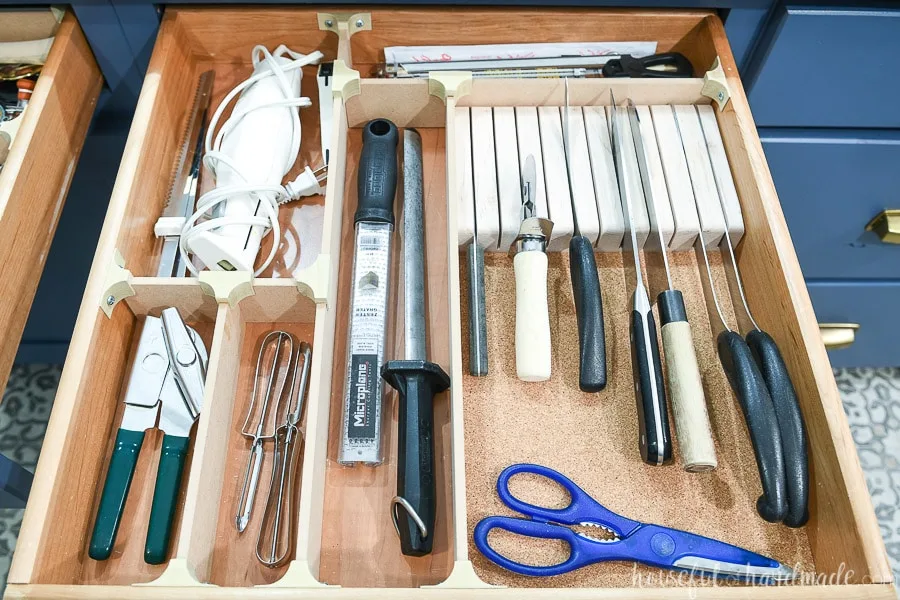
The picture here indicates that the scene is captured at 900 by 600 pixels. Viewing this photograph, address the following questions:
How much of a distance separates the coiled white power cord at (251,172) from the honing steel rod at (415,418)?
0.47ft

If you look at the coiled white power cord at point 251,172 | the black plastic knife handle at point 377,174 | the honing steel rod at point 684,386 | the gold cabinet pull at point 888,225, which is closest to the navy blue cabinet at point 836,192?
the gold cabinet pull at point 888,225

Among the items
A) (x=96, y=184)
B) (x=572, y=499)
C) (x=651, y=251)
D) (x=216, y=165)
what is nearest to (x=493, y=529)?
(x=572, y=499)

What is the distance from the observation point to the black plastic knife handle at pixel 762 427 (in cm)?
58

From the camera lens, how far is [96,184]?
0.93 meters

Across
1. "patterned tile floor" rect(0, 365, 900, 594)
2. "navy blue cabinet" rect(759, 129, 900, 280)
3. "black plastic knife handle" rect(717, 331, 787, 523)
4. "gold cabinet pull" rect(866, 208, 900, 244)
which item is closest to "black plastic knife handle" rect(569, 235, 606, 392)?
"black plastic knife handle" rect(717, 331, 787, 523)

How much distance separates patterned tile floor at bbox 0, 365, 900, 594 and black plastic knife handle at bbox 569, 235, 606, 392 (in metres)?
0.80

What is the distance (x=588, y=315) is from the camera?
2.14ft

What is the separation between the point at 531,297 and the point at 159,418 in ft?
1.16

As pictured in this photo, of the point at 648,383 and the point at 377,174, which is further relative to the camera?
the point at 377,174

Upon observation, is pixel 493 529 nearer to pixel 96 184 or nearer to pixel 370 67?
pixel 370 67

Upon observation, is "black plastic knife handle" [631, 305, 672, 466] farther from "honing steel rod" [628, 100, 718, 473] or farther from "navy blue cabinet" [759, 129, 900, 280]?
"navy blue cabinet" [759, 129, 900, 280]

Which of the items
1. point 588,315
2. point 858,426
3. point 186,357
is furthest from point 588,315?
point 858,426

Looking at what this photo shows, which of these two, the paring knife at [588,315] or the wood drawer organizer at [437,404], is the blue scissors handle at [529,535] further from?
the paring knife at [588,315]

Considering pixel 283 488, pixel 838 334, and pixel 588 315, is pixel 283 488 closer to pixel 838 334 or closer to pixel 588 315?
pixel 588 315
